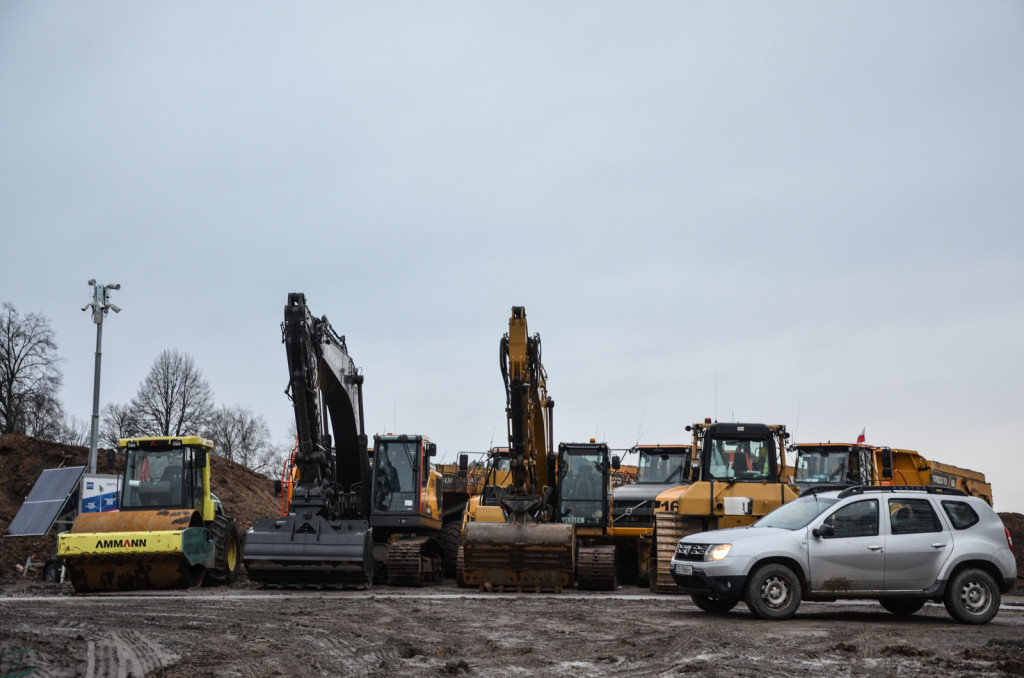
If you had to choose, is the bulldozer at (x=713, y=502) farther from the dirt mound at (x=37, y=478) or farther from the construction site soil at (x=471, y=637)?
the dirt mound at (x=37, y=478)

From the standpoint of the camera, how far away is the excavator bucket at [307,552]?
65.5ft

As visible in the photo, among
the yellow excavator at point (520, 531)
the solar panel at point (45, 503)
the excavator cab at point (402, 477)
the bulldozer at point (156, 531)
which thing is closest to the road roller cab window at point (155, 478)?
the bulldozer at point (156, 531)

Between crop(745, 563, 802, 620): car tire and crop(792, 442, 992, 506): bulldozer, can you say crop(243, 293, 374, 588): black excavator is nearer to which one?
crop(745, 563, 802, 620): car tire

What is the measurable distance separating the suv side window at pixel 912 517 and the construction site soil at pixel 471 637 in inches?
49.5

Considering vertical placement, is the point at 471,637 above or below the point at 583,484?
below

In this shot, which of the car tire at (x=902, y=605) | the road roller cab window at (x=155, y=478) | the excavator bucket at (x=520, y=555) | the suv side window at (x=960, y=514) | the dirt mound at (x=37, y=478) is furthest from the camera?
the dirt mound at (x=37, y=478)

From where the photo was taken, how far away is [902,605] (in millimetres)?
16156

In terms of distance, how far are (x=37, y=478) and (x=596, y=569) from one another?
23080 millimetres

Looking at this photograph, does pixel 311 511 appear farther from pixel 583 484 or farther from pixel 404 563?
pixel 583 484

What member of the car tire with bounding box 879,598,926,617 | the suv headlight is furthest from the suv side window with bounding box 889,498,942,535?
the suv headlight

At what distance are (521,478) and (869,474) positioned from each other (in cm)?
907

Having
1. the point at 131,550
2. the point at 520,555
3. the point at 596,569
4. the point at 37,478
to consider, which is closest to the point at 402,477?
the point at 520,555

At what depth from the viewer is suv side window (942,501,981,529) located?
15.1 metres

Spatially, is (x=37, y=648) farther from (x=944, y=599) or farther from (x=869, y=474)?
(x=869, y=474)
